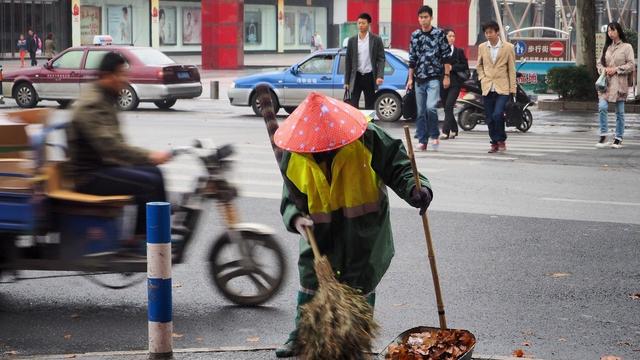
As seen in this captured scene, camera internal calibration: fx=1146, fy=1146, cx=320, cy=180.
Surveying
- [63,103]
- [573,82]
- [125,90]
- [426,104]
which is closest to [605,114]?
[426,104]

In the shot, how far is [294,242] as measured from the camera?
9133mm

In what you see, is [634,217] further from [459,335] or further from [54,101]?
[54,101]

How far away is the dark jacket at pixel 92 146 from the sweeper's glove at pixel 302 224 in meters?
2.14

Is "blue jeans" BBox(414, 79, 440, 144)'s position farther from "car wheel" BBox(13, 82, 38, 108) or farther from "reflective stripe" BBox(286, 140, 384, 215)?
"car wheel" BBox(13, 82, 38, 108)

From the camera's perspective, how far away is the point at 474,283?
25.6 feet

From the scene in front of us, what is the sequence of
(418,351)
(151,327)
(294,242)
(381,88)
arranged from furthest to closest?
(381,88), (294,242), (151,327), (418,351)

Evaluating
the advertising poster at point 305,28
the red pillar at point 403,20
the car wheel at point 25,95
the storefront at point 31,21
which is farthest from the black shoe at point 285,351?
the advertising poster at point 305,28

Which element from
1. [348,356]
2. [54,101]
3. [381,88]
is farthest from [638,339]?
[54,101]

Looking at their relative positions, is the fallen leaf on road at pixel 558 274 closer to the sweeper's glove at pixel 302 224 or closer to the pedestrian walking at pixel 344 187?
the pedestrian walking at pixel 344 187

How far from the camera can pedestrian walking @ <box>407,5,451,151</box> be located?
1527 centimetres

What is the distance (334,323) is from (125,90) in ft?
67.9

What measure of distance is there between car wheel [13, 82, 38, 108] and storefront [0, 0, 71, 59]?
1014 inches

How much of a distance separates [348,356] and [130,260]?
2.57m

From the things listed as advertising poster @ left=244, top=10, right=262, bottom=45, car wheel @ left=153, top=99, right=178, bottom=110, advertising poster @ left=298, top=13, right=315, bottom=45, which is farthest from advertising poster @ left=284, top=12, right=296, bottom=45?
car wheel @ left=153, top=99, right=178, bottom=110
